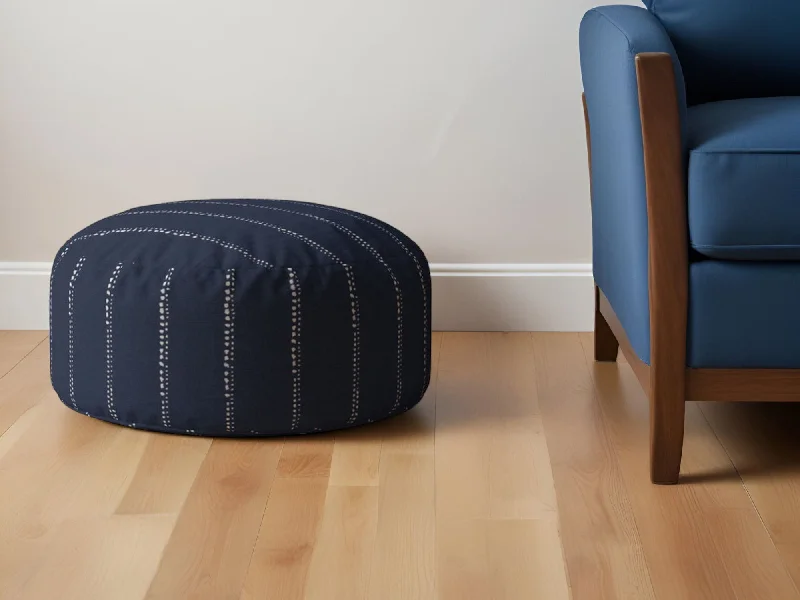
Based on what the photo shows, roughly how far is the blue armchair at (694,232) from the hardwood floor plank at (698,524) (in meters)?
0.06

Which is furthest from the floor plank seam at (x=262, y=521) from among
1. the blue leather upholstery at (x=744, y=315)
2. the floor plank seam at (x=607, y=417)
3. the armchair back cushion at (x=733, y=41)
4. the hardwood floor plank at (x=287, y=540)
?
the armchair back cushion at (x=733, y=41)

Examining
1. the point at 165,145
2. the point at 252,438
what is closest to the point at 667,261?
the point at 252,438

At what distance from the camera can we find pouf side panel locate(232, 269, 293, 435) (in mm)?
1540

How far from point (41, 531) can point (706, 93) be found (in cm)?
128

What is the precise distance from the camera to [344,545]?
1.29m

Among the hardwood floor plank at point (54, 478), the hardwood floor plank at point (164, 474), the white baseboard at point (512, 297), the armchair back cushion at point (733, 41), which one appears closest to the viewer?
the hardwood floor plank at point (54, 478)

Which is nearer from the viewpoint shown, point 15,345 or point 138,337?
point 138,337

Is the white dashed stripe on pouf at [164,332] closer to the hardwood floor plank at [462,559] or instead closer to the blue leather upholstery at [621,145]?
the hardwood floor plank at [462,559]

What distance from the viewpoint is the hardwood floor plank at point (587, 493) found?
1.21m

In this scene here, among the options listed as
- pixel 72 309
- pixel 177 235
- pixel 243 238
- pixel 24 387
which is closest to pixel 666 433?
pixel 243 238

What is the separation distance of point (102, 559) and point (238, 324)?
42 centimetres

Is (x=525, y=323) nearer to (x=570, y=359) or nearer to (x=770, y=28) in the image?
(x=570, y=359)

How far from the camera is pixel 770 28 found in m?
1.77

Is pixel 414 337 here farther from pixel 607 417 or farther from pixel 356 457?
pixel 607 417
